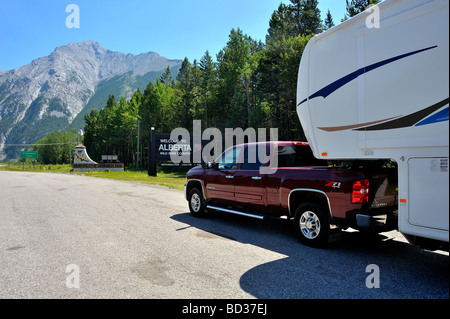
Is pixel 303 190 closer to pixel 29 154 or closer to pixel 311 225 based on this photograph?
pixel 311 225

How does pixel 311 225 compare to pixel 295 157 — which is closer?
pixel 311 225

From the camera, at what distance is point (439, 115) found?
3.61 m

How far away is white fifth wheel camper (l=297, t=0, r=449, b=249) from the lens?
3.59 m

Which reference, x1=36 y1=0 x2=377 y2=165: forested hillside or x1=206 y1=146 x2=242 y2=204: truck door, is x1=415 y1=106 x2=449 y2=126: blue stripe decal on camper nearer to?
x1=206 y1=146 x2=242 y2=204: truck door

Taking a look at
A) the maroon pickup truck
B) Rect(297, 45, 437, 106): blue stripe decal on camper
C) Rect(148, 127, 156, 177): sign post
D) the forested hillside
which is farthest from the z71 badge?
Rect(148, 127, 156, 177): sign post

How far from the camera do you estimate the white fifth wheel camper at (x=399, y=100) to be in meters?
3.59

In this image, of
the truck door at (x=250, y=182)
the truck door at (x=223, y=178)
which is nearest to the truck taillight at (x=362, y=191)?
the truck door at (x=250, y=182)

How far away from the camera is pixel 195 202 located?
8844mm

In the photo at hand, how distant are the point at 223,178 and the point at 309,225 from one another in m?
2.83

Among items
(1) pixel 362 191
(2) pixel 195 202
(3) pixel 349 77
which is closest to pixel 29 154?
(2) pixel 195 202

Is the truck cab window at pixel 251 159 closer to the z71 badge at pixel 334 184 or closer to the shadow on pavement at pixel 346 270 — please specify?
the shadow on pavement at pixel 346 270

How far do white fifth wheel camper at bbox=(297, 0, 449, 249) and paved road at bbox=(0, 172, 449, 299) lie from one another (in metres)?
0.97
